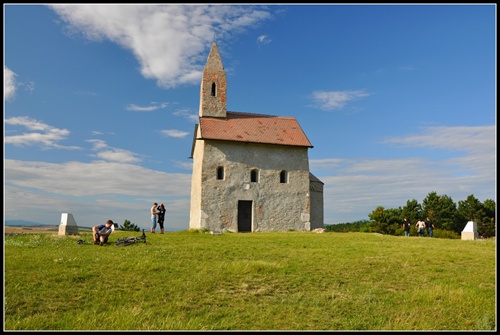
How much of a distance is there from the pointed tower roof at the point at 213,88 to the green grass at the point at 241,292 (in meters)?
19.3

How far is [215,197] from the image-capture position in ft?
91.5

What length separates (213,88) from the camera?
1254 inches

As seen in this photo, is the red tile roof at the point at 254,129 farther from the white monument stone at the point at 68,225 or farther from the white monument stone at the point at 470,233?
the white monument stone at the point at 470,233

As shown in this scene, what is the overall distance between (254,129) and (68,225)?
1558 cm

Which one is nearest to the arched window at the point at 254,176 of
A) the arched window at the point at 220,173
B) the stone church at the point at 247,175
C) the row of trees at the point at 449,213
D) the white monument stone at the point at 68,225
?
the stone church at the point at 247,175

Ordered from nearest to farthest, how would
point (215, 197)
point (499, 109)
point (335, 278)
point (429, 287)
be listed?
1. point (499, 109)
2. point (429, 287)
3. point (335, 278)
4. point (215, 197)

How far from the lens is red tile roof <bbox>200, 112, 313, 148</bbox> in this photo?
95.2 ft

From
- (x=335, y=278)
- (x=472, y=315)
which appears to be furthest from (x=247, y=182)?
(x=472, y=315)

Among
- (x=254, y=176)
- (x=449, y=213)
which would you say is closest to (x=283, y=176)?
(x=254, y=176)

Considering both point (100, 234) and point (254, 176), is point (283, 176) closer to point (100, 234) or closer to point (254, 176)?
point (254, 176)

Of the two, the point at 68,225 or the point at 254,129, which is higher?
the point at 254,129

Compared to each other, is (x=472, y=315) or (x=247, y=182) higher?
(x=247, y=182)

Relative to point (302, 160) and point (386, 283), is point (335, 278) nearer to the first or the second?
point (386, 283)

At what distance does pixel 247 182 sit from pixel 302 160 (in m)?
5.09
